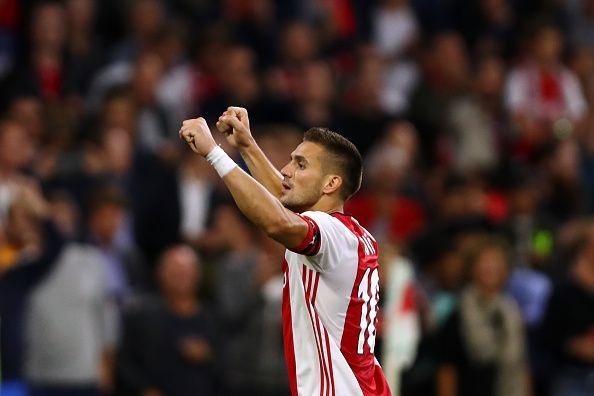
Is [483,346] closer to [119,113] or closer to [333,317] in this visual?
[119,113]

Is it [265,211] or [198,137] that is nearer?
[265,211]

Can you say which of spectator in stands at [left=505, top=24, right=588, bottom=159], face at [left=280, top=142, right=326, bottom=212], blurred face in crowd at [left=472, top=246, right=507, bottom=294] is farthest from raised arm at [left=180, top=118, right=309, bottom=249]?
spectator in stands at [left=505, top=24, right=588, bottom=159]

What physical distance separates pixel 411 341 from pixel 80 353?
7.73 ft

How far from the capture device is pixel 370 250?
6.50m

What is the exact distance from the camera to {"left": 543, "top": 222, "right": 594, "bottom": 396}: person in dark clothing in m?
10.6

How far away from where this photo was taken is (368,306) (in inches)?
257

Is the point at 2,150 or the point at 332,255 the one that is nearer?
the point at 332,255

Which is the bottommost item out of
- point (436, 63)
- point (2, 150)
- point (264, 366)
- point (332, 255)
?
point (264, 366)

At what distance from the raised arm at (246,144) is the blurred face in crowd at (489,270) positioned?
4070mm

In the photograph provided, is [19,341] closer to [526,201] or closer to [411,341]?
[411,341]

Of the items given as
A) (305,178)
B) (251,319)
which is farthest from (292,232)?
(251,319)

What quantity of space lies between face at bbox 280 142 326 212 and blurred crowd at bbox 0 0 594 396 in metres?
3.67

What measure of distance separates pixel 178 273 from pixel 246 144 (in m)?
4.09

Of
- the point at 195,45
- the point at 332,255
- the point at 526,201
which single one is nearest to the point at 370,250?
the point at 332,255
